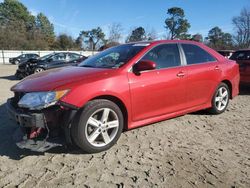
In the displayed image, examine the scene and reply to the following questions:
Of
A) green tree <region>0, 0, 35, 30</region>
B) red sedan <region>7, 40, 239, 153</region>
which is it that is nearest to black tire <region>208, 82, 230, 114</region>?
red sedan <region>7, 40, 239, 153</region>

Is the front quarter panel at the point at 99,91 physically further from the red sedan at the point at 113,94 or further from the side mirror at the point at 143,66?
the side mirror at the point at 143,66

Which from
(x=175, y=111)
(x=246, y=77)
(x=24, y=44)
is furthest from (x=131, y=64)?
(x=24, y=44)

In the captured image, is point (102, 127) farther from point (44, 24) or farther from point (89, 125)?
point (44, 24)

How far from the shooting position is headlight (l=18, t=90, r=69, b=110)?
10.7 ft

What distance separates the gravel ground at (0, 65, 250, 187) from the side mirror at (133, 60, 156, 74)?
111 cm

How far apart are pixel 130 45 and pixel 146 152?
1.99 meters

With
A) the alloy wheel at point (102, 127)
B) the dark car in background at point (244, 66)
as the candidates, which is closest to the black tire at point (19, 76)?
the dark car in background at point (244, 66)

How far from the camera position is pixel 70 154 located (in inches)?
139

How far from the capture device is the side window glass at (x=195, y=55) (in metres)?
4.83

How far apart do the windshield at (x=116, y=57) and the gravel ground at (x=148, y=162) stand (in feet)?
3.98

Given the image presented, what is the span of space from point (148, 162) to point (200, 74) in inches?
89.6

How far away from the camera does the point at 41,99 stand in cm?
329

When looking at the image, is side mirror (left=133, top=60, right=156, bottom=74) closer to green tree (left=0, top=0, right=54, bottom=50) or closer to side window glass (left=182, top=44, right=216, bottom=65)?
side window glass (left=182, top=44, right=216, bottom=65)

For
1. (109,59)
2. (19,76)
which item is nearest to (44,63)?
(19,76)
